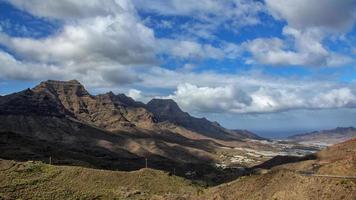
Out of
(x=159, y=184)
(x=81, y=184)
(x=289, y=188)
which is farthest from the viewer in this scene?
(x=159, y=184)

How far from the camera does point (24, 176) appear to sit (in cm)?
6869

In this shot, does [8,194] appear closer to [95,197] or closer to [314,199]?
[95,197]

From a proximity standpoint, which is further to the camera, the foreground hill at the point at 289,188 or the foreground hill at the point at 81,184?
the foreground hill at the point at 81,184

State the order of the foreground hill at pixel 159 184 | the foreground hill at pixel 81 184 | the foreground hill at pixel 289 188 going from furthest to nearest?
1. the foreground hill at pixel 81 184
2. the foreground hill at pixel 159 184
3. the foreground hill at pixel 289 188

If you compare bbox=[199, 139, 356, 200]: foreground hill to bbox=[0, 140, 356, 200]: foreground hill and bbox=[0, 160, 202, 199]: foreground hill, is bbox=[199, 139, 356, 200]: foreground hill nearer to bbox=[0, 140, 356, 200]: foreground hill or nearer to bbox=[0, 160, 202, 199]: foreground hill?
bbox=[0, 140, 356, 200]: foreground hill

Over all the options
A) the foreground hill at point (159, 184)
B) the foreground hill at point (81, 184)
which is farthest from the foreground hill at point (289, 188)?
the foreground hill at point (81, 184)

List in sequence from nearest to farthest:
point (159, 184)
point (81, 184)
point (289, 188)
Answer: point (289, 188) → point (81, 184) → point (159, 184)

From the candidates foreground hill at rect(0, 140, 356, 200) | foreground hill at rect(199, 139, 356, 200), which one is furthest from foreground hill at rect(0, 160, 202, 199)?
foreground hill at rect(199, 139, 356, 200)

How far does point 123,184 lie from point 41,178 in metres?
12.9

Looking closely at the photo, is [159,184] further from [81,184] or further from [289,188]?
[289,188]

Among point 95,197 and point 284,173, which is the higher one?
point 284,173

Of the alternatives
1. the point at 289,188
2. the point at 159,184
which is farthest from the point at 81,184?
the point at 289,188

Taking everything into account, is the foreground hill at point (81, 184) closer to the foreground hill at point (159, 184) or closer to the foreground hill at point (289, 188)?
the foreground hill at point (159, 184)

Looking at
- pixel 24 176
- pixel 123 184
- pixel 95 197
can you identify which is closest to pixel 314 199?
pixel 95 197
